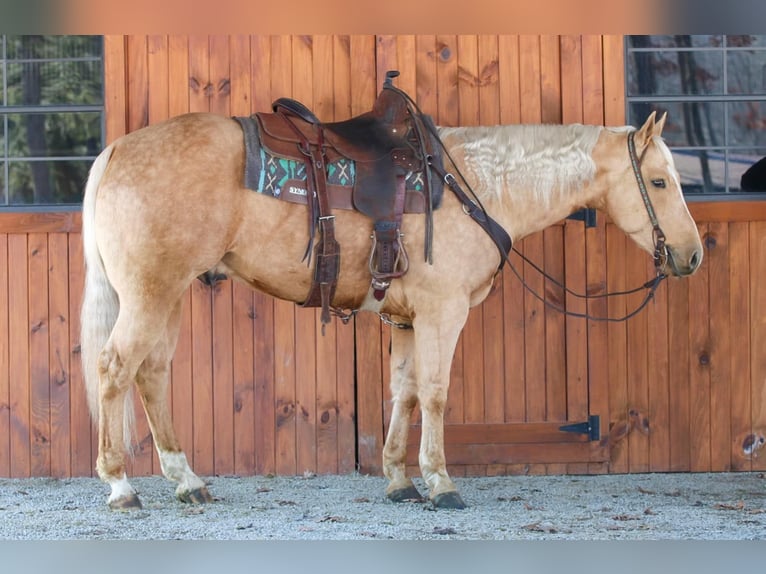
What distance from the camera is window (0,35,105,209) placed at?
543 centimetres

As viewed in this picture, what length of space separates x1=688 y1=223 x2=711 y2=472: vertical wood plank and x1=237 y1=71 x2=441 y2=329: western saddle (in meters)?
1.98

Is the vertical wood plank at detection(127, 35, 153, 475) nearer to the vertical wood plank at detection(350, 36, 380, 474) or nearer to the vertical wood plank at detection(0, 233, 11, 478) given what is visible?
the vertical wood plank at detection(0, 233, 11, 478)

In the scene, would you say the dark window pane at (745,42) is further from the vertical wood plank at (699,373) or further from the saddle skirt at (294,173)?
the saddle skirt at (294,173)

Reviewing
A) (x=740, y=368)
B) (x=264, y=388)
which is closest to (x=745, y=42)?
(x=740, y=368)

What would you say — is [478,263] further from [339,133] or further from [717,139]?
[717,139]

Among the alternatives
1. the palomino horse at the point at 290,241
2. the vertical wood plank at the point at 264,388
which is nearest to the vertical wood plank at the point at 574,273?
the palomino horse at the point at 290,241

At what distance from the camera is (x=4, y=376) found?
5.37 m

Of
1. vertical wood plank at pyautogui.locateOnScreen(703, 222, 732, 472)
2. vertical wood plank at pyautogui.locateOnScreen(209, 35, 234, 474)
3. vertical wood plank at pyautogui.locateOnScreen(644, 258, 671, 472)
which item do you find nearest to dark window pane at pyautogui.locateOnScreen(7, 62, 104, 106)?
vertical wood plank at pyautogui.locateOnScreen(209, 35, 234, 474)

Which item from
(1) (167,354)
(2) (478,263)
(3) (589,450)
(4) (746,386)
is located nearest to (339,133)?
(2) (478,263)

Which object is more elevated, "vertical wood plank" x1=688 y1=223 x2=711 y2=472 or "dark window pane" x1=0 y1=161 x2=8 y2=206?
"dark window pane" x1=0 y1=161 x2=8 y2=206

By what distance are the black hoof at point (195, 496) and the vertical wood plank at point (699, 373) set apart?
9.51ft

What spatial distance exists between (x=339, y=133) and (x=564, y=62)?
1654mm

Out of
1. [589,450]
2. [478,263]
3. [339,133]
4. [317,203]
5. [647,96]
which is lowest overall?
[589,450]

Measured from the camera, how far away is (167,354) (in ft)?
15.2
